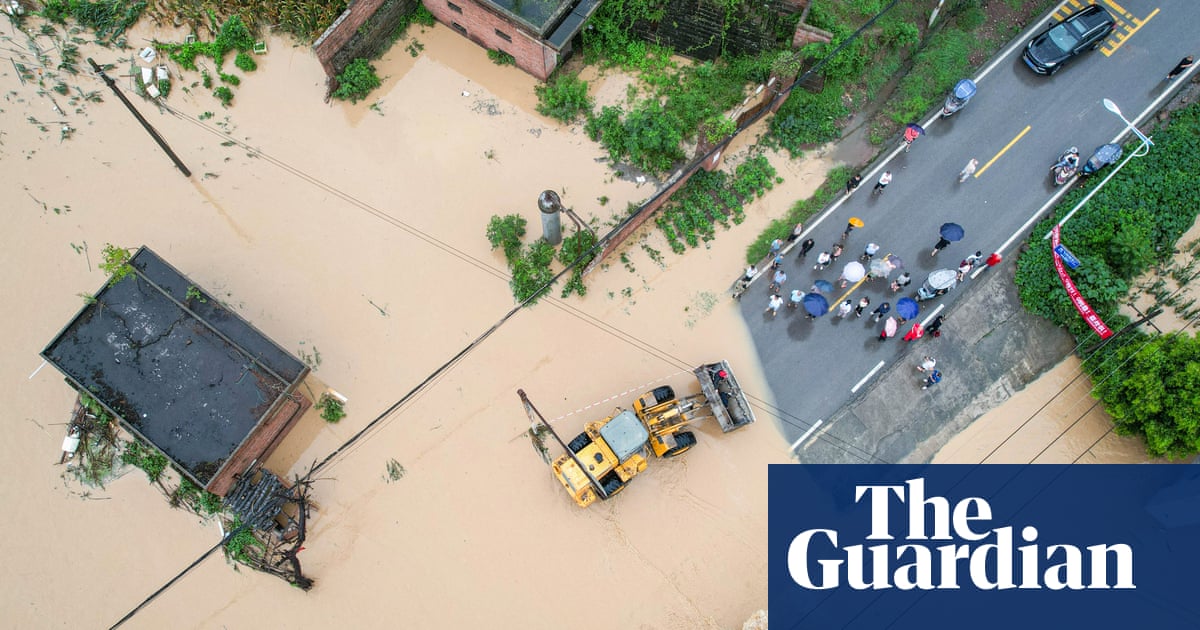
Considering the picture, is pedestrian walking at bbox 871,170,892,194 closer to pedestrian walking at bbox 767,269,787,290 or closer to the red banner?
pedestrian walking at bbox 767,269,787,290

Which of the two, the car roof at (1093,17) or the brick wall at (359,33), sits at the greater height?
the car roof at (1093,17)

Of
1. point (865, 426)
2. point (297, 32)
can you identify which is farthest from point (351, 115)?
point (865, 426)

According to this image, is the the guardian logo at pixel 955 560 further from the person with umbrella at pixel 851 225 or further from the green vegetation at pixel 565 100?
the green vegetation at pixel 565 100

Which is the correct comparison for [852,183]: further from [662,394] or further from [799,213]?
[662,394]

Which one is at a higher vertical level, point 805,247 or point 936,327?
point 936,327

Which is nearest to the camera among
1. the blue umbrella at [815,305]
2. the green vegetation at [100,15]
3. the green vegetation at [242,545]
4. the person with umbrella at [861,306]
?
the green vegetation at [242,545]

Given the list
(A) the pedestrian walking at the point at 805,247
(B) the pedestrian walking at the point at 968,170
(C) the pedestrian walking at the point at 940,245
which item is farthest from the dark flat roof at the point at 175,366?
(B) the pedestrian walking at the point at 968,170

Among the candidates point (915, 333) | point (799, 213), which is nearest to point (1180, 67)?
point (915, 333)
